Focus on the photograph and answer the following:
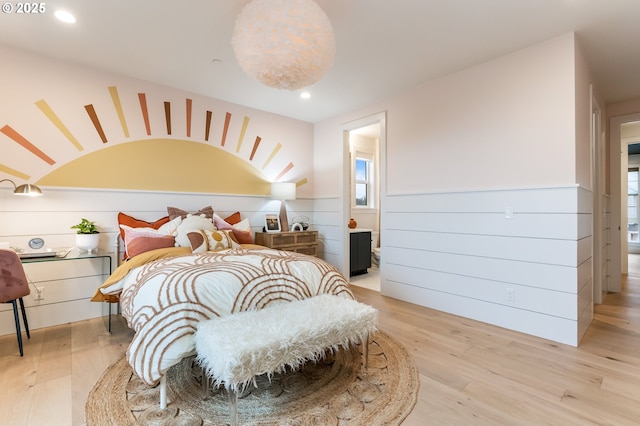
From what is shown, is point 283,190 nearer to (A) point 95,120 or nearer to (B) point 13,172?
(A) point 95,120

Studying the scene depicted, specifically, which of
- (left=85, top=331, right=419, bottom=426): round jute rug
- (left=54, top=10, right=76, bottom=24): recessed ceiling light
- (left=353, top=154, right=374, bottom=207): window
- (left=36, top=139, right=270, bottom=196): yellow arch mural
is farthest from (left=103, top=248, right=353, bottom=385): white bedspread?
(left=353, top=154, right=374, bottom=207): window

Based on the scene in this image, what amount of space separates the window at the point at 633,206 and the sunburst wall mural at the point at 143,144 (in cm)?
872

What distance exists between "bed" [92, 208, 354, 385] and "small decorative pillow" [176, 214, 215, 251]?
29 cm

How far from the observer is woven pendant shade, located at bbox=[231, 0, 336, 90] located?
65.2 inches

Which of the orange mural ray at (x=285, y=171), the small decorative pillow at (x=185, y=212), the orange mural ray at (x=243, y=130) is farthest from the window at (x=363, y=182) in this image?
the small decorative pillow at (x=185, y=212)

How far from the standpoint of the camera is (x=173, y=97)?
3.46 metres

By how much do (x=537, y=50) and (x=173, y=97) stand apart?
3.78m

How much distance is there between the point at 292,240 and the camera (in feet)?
13.7

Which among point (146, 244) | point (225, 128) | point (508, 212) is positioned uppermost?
point (225, 128)

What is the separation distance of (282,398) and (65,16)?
124 inches

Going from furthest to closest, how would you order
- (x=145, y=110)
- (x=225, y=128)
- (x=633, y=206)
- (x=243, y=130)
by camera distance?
(x=633, y=206), (x=243, y=130), (x=225, y=128), (x=145, y=110)

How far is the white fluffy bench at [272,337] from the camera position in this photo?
1348mm

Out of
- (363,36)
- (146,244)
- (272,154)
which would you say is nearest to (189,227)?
(146,244)

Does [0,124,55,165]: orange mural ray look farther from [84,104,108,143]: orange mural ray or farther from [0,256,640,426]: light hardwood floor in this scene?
[0,256,640,426]: light hardwood floor
